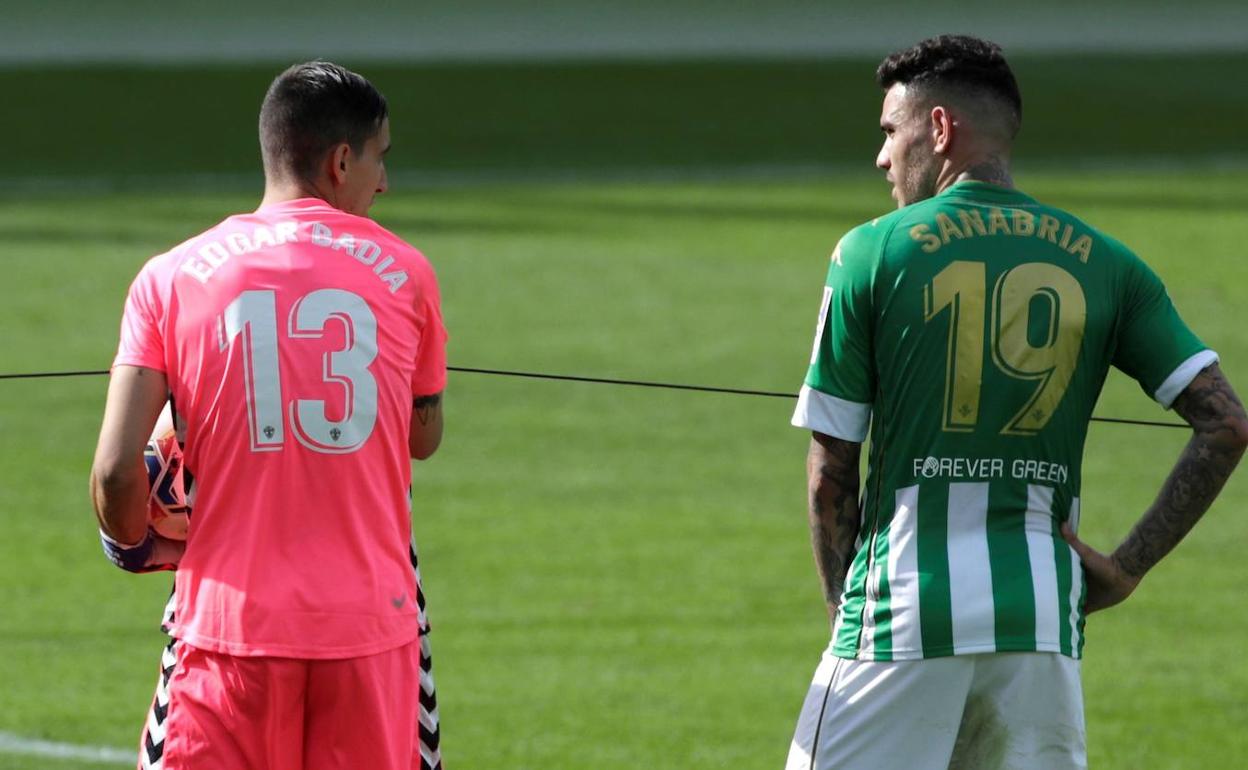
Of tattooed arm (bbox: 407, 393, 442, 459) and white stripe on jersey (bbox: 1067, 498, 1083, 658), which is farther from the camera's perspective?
tattooed arm (bbox: 407, 393, 442, 459)

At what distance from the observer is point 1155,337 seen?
375cm

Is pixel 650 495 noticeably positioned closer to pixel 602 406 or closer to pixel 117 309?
pixel 602 406

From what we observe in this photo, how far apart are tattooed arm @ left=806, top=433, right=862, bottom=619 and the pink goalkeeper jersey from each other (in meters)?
0.75

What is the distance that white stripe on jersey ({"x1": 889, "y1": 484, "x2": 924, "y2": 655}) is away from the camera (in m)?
3.67

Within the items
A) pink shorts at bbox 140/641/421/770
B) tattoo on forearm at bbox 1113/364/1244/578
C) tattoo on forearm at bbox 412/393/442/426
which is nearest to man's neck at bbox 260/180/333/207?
tattoo on forearm at bbox 412/393/442/426

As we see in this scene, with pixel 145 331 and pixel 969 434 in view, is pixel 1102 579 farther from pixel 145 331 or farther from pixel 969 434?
pixel 145 331

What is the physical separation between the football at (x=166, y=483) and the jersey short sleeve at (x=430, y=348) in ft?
1.46

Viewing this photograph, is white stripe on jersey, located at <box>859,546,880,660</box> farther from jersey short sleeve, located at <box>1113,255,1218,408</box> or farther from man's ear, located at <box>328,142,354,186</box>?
man's ear, located at <box>328,142,354,186</box>

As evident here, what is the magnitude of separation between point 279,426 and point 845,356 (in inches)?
38.3

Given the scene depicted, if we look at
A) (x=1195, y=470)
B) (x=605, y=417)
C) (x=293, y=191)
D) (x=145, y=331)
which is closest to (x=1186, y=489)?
(x=1195, y=470)

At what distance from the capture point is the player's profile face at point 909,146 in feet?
12.5

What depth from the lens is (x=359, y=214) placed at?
12.6ft

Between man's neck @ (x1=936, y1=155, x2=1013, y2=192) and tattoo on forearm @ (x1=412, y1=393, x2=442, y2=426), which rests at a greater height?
man's neck @ (x1=936, y1=155, x2=1013, y2=192)

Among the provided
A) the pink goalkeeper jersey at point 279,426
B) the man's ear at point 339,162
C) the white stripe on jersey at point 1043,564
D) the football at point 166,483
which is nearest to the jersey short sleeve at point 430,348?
the pink goalkeeper jersey at point 279,426
